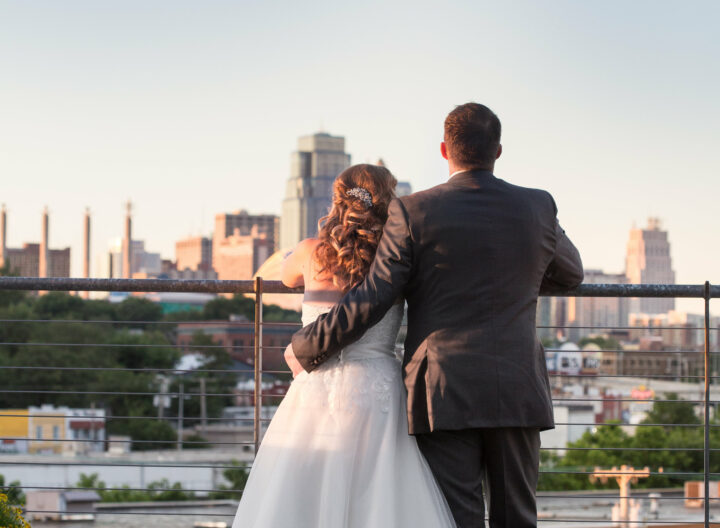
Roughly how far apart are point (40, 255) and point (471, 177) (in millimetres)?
108105

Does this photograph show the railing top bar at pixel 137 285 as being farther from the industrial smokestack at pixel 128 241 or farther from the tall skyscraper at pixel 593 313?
the tall skyscraper at pixel 593 313

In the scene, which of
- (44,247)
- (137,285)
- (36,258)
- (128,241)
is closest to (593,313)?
(128,241)

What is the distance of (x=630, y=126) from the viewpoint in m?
81.5

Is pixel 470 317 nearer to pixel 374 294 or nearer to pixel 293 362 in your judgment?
pixel 374 294

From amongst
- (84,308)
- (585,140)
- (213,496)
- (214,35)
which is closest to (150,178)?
(214,35)

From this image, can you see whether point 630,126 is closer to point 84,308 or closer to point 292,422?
point 84,308

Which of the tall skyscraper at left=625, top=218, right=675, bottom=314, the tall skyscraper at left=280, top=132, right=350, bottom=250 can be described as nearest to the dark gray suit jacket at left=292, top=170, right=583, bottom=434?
the tall skyscraper at left=625, top=218, right=675, bottom=314

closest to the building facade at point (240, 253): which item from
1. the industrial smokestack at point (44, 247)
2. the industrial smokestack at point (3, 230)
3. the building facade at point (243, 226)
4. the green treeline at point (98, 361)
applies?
the building facade at point (243, 226)

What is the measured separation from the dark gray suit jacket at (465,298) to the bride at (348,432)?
0.37 feet

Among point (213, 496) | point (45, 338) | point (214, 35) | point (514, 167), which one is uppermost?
point (214, 35)

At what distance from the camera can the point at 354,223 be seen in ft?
9.19

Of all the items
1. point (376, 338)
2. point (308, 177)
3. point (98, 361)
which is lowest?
point (98, 361)

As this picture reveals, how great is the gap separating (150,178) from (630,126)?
4394cm

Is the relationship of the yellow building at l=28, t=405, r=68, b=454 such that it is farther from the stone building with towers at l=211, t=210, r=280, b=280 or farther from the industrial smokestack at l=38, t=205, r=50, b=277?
the stone building with towers at l=211, t=210, r=280, b=280
